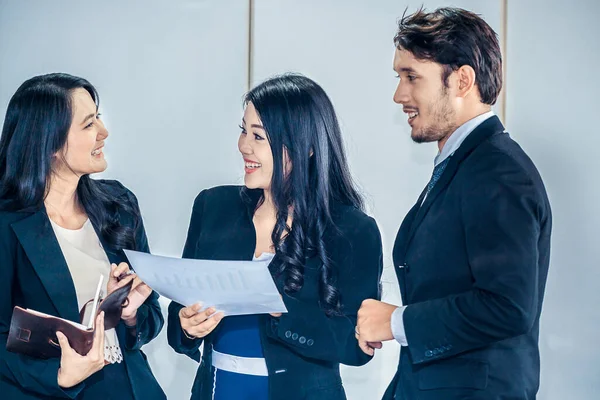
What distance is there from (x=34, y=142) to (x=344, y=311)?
3.48ft

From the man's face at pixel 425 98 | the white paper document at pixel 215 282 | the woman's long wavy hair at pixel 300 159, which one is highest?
the man's face at pixel 425 98

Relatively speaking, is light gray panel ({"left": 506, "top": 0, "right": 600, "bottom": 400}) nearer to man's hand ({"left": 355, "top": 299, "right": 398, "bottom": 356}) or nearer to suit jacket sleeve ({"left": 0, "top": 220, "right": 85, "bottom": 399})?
man's hand ({"left": 355, "top": 299, "right": 398, "bottom": 356})

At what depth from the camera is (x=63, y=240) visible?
237cm

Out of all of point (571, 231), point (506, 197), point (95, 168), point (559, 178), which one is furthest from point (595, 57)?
point (95, 168)

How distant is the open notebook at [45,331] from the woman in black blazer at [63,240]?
0.04 meters

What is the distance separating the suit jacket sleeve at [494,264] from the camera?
5.72 feet

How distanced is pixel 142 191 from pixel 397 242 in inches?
67.1

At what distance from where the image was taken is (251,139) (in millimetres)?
2354

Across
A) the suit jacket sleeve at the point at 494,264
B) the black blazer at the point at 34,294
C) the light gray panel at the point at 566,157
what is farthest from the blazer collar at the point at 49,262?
the light gray panel at the point at 566,157

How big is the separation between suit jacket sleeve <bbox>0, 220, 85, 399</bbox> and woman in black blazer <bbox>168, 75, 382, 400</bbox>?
1.09ft

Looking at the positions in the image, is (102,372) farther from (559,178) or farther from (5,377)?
(559,178)

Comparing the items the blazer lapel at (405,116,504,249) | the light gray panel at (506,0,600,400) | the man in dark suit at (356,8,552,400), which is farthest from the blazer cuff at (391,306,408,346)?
the light gray panel at (506,0,600,400)

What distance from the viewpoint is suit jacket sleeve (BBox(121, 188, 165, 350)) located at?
2402 millimetres

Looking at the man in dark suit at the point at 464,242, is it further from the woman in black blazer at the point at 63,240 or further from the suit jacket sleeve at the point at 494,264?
the woman in black blazer at the point at 63,240
